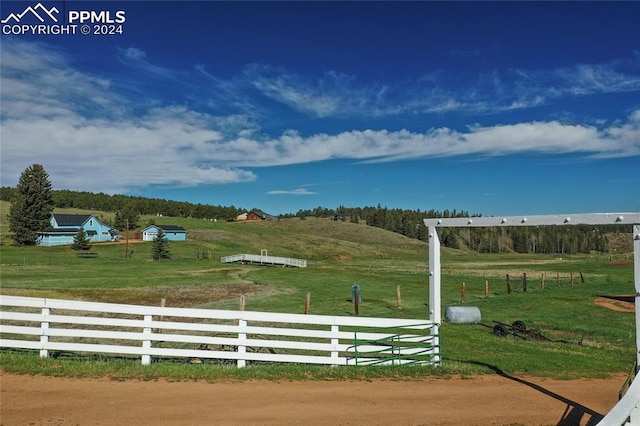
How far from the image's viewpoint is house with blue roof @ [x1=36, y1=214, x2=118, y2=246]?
3413 inches

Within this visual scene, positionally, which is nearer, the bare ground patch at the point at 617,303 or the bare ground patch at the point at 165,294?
the bare ground patch at the point at 617,303

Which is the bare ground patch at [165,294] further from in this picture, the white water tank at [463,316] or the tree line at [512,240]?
the tree line at [512,240]

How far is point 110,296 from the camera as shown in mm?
32656

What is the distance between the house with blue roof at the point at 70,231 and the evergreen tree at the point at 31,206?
1417 millimetres

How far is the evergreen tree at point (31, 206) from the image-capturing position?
8450 cm

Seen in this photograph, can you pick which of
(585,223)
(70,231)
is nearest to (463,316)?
(585,223)

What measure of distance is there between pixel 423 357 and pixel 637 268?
5624 mm

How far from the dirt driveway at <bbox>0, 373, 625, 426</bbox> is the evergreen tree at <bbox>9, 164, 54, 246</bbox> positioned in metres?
87.4

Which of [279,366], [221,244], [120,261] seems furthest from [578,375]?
[221,244]

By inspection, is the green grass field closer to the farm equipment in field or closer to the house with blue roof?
the farm equipment in field

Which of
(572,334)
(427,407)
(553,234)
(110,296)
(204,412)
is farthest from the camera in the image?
(553,234)

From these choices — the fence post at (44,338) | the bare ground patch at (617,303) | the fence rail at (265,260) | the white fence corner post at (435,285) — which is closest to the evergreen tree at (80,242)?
the fence rail at (265,260)

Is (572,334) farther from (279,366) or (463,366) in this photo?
(279,366)

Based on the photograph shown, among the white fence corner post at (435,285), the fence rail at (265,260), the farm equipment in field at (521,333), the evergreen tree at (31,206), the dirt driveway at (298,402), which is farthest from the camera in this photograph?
the evergreen tree at (31,206)
